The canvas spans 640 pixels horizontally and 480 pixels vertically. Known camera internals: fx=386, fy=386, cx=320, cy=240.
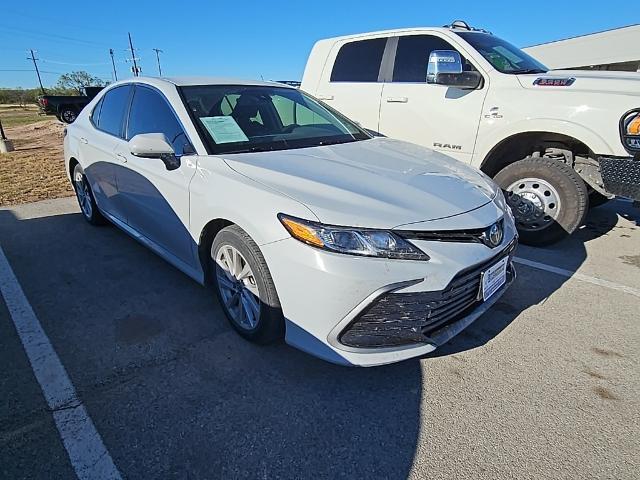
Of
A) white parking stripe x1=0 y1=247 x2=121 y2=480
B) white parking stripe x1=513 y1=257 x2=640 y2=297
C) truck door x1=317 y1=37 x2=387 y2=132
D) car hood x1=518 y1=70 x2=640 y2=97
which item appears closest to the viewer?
white parking stripe x1=0 y1=247 x2=121 y2=480

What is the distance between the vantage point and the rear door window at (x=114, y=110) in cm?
346

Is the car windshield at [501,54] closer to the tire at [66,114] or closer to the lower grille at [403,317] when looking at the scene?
the lower grille at [403,317]

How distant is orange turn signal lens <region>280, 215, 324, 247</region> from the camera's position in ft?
6.01

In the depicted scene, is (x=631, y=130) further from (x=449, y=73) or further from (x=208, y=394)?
(x=208, y=394)

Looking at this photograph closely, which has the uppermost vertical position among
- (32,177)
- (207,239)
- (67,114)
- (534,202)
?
(67,114)

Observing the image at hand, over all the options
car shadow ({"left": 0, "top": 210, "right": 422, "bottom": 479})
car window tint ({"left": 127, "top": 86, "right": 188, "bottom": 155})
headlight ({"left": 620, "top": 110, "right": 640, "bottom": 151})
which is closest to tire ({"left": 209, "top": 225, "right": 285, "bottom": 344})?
car shadow ({"left": 0, "top": 210, "right": 422, "bottom": 479})

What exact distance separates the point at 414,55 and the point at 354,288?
3704mm

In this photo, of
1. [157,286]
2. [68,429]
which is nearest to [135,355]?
[68,429]

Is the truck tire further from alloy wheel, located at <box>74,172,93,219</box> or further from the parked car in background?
alloy wheel, located at <box>74,172,93,219</box>

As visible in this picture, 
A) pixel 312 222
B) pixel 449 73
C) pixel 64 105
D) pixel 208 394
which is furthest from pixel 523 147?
pixel 64 105

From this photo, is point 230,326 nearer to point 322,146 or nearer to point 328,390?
point 328,390

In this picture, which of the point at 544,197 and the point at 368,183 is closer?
the point at 368,183

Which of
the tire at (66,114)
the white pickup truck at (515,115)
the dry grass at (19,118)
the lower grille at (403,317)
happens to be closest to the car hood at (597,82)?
the white pickup truck at (515,115)

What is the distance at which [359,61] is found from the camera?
196 inches
